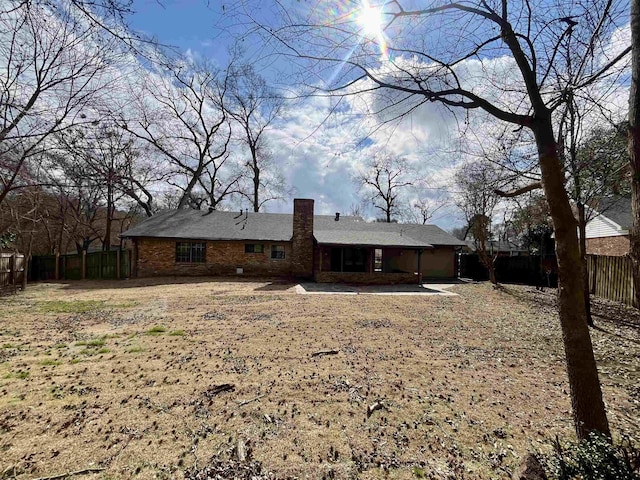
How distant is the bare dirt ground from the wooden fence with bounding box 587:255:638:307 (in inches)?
136

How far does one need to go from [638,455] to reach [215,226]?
64.7 ft

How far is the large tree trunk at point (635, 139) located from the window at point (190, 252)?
18532 mm

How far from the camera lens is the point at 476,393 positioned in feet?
13.4

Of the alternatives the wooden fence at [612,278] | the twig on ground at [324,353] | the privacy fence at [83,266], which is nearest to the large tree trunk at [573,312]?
the twig on ground at [324,353]

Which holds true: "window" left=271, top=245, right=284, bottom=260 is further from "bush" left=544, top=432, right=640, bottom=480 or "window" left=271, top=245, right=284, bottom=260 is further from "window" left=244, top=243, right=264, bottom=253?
A: "bush" left=544, top=432, right=640, bottom=480

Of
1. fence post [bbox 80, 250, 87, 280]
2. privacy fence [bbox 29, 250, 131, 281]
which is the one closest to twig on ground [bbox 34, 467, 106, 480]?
privacy fence [bbox 29, 250, 131, 281]

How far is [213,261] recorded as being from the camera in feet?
60.4

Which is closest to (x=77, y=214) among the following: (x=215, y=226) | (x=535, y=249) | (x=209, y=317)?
(x=215, y=226)

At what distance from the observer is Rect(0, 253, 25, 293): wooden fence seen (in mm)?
12273

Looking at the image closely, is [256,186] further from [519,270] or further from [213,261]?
[519,270]

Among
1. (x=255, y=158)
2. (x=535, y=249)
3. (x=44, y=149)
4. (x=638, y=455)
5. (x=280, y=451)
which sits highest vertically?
(x=255, y=158)

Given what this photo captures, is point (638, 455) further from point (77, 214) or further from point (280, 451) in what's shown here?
point (77, 214)

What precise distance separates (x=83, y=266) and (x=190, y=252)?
244 inches

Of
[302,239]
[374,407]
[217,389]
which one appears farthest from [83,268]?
[374,407]
